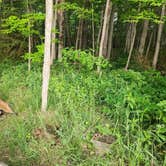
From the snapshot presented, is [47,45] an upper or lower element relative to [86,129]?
upper

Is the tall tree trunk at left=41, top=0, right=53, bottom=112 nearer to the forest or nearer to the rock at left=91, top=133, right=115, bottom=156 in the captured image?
the forest

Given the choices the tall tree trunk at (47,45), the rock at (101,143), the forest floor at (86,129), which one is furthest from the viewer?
the tall tree trunk at (47,45)

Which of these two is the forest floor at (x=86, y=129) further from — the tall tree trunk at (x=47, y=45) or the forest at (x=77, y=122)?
the tall tree trunk at (x=47, y=45)

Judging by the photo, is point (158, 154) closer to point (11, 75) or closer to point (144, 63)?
point (11, 75)

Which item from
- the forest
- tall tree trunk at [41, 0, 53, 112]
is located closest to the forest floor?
the forest

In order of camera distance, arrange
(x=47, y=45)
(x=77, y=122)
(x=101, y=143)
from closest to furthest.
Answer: (x=101, y=143), (x=77, y=122), (x=47, y=45)

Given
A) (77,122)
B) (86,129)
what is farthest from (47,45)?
(86,129)

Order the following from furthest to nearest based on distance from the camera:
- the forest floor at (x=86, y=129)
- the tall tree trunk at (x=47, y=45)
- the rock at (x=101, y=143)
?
the tall tree trunk at (x=47, y=45)
the rock at (x=101, y=143)
the forest floor at (x=86, y=129)

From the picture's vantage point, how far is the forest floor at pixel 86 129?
336cm

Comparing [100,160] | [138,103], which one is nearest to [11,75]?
[138,103]

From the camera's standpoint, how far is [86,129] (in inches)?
164

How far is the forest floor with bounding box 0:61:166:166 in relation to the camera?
336 cm

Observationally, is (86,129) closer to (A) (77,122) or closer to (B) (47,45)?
(A) (77,122)

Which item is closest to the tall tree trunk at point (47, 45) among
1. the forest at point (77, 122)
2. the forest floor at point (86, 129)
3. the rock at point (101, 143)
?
the forest at point (77, 122)
